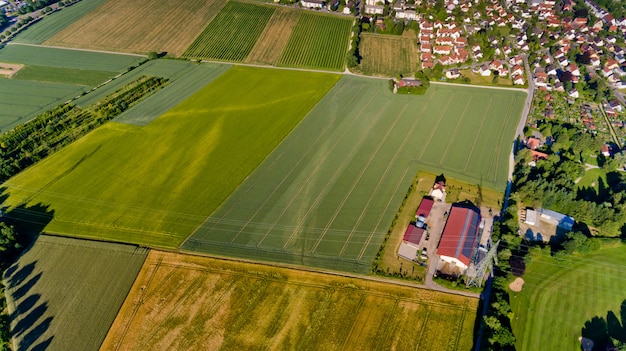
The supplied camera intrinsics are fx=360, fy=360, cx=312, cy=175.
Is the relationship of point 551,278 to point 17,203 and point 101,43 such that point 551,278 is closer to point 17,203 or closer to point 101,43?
point 17,203

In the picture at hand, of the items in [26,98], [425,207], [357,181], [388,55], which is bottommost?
[26,98]

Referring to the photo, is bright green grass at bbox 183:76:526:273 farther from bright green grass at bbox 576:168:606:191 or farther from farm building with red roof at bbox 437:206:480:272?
bright green grass at bbox 576:168:606:191

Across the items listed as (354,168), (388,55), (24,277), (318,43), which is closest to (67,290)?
(24,277)

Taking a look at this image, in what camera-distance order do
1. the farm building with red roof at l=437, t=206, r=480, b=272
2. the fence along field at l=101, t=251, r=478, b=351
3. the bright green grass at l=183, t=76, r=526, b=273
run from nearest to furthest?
1. the fence along field at l=101, t=251, r=478, b=351
2. the farm building with red roof at l=437, t=206, r=480, b=272
3. the bright green grass at l=183, t=76, r=526, b=273

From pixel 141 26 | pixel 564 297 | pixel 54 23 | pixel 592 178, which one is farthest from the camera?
pixel 54 23

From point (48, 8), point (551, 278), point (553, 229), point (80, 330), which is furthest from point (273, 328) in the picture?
point (48, 8)

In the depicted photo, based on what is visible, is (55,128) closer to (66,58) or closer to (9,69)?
(66,58)

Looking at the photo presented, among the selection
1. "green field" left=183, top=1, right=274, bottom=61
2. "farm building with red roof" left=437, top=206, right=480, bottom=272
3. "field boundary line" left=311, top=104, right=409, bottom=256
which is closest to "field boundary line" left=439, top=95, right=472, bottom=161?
"field boundary line" left=311, top=104, right=409, bottom=256
